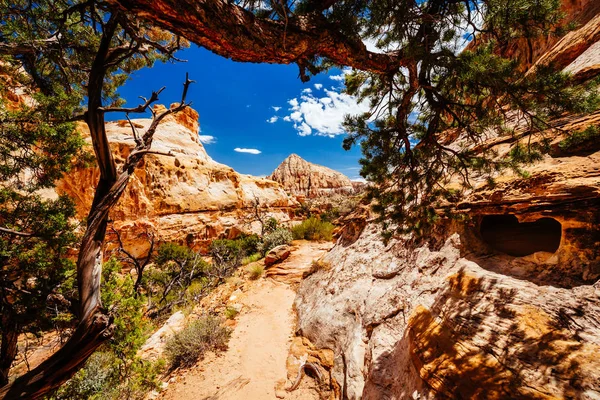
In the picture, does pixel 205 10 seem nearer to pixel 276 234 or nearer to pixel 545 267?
pixel 545 267

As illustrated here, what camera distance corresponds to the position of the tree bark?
1.29 m

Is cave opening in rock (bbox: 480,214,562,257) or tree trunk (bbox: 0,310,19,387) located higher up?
cave opening in rock (bbox: 480,214,562,257)

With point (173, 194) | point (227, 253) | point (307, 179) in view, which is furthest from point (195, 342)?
point (307, 179)

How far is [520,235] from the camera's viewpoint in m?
3.09

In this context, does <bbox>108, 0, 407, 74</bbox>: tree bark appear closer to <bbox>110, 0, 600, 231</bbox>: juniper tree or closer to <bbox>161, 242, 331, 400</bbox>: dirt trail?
<bbox>110, 0, 600, 231</bbox>: juniper tree

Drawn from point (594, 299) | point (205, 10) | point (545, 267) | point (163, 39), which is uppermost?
point (163, 39)

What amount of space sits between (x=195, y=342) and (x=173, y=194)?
1594cm

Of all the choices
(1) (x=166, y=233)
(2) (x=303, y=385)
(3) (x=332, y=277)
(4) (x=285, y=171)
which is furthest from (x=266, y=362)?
(4) (x=285, y=171)

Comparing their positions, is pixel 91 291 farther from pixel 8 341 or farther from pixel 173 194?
pixel 173 194

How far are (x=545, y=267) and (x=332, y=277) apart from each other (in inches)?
167

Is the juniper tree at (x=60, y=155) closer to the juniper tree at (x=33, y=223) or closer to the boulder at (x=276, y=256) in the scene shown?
the juniper tree at (x=33, y=223)

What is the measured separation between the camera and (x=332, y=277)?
5.97m

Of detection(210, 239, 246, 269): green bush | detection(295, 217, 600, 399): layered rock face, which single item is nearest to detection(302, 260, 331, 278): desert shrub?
detection(295, 217, 600, 399): layered rock face

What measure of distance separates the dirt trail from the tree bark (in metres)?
4.96
